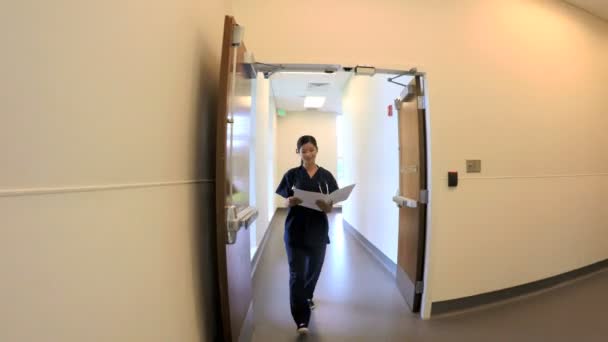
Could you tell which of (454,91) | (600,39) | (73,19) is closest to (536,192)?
(454,91)

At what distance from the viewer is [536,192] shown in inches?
112

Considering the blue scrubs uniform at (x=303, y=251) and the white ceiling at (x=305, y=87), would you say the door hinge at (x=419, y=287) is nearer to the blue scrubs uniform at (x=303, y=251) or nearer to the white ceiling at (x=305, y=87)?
the blue scrubs uniform at (x=303, y=251)

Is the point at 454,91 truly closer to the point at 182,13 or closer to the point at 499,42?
the point at 499,42

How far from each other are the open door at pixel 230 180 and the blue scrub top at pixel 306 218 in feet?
1.65

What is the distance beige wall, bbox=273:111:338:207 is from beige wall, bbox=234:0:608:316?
631cm

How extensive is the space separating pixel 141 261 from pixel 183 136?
0.60 m

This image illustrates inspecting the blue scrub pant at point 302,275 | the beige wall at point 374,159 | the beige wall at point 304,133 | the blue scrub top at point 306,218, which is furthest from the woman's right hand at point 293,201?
the beige wall at point 304,133

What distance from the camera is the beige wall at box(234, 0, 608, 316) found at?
2229 mm

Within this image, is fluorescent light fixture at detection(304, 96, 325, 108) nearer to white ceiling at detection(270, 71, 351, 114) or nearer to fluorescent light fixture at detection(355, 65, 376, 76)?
white ceiling at detection(270, 71, 351, 114)

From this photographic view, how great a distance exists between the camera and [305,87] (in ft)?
20.8

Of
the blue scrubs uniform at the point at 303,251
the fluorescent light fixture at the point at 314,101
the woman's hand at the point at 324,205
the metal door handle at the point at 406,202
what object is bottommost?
the blue scrubs uniform at the point at 303,251

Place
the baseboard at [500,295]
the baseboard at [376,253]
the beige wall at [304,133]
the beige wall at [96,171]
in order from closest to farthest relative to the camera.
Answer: the beige wall at [96,171]
the baseboard at [500,295]
the baseboard at [376,253]
the beige wall at [304,133]

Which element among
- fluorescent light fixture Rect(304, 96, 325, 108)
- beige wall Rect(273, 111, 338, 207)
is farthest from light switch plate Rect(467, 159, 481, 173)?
beige wall Rect(273, 111, 338, 207)

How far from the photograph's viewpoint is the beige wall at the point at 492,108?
223 centimetres
